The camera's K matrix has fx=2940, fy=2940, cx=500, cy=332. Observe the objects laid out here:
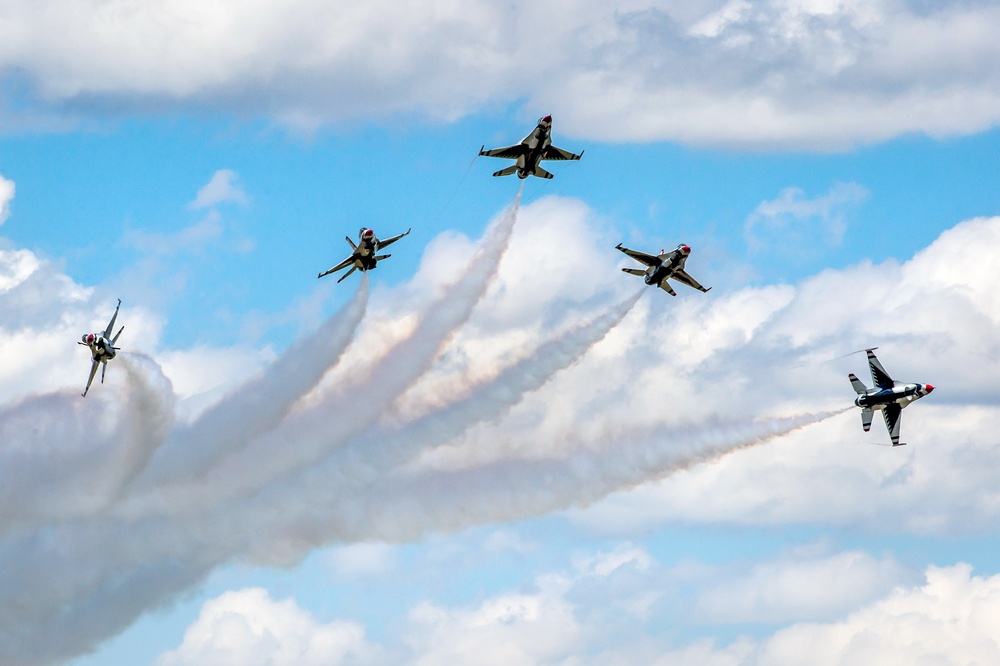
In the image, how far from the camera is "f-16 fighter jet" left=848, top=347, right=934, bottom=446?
182750 mm

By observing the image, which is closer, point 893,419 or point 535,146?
point 535,146

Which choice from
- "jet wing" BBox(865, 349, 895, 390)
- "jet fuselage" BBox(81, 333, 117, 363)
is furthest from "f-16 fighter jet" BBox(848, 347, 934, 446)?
"jet fuselage" BBox(81, 333, 117, 363)

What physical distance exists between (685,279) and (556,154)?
11766mm

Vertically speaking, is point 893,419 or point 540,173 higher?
point 540,173

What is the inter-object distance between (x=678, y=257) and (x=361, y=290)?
20423 millimetres

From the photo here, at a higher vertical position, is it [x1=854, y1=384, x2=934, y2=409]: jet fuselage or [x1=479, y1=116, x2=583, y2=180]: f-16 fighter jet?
[x1=479, y1=116, x2=583, y2=180]: f-16 fighter jet

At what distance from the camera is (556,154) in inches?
7077

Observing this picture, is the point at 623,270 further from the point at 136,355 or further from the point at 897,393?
the point at 136,355

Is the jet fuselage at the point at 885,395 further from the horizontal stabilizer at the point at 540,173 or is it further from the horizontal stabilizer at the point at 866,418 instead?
the horizontal stabilizer at the point at 540,173

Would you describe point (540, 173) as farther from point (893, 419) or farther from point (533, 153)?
point (893, 419)

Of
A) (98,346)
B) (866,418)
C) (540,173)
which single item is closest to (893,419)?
(866,418)

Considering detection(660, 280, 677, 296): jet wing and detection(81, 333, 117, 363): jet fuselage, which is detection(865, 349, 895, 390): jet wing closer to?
detection(660, 280, 677, 296): jet wing

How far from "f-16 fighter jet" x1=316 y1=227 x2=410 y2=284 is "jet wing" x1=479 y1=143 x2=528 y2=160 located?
8.29 meters

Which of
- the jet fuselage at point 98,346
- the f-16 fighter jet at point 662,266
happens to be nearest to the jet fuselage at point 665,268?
the f-16 fighter jet at point 662,266
